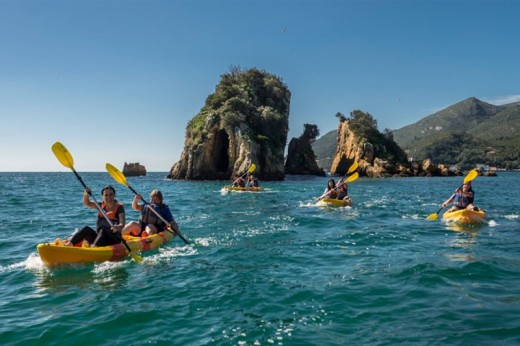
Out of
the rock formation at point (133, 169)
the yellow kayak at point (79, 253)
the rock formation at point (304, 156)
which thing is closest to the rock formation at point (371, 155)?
the rock formation at point (304, 156)

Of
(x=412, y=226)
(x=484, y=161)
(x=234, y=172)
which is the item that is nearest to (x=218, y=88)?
(x=234, y=172)

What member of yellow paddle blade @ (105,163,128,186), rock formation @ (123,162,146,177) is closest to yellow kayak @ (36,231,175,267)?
yellow paddle blade @ (105,163,128,186)

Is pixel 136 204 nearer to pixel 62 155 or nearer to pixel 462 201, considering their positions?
pixel 62 155

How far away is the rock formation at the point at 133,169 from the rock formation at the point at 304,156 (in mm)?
37841

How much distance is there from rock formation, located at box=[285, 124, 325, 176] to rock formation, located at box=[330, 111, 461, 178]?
6.29 m

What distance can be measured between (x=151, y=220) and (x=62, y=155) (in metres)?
3.01

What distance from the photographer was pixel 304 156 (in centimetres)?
7688

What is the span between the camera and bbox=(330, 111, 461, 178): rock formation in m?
71.2

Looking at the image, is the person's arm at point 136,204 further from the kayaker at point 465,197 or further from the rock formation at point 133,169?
the rock formation at point 133,169

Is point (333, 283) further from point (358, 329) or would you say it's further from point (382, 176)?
point (382, 176)

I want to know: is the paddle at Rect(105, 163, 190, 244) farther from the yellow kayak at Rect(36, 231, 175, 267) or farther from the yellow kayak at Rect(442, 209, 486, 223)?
the yellow kayak at Rect(442, 209, 486, 223)

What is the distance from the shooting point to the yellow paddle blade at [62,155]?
10.4m

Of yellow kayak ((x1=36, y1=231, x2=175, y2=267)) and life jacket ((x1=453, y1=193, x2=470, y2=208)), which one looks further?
life jacket ((x1=453, y1=193, x2=470, y2=208))

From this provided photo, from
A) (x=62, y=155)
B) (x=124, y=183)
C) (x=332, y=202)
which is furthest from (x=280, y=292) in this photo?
(x=332, y=202)
